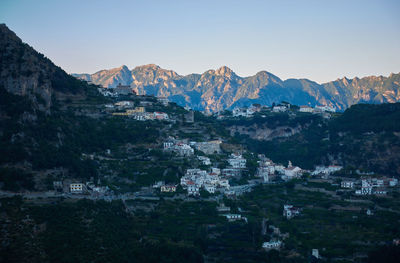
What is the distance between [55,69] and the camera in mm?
85938

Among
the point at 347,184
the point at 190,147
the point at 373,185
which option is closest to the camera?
the point at 373,185

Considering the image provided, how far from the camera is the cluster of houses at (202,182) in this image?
62.9 metres

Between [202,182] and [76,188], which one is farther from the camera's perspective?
[202,182]

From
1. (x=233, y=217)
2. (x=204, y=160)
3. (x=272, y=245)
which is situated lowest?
(x=272, y=245)

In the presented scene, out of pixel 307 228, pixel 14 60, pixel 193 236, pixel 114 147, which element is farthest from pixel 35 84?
pixel 307 228

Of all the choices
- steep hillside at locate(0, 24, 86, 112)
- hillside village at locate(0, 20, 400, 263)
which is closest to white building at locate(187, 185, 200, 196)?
hillside village at locate(0, 20, 400, 263)

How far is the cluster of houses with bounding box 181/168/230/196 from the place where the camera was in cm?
6289

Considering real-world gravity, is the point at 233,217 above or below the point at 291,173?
below

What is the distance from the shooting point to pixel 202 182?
216ft

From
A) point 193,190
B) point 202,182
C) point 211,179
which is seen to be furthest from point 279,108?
point 193,190

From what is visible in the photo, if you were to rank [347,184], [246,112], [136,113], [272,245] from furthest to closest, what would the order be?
[246,112] → [136,113] → [347,184] → [272,245]

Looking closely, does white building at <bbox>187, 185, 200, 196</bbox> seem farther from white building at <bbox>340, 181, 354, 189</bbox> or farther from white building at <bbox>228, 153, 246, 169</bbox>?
white building at <bbox>340, 181, 354, 189</bbox>

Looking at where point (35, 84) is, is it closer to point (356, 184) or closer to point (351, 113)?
point (356, 184)

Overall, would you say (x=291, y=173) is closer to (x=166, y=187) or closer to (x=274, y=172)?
(x=274, y=172)
